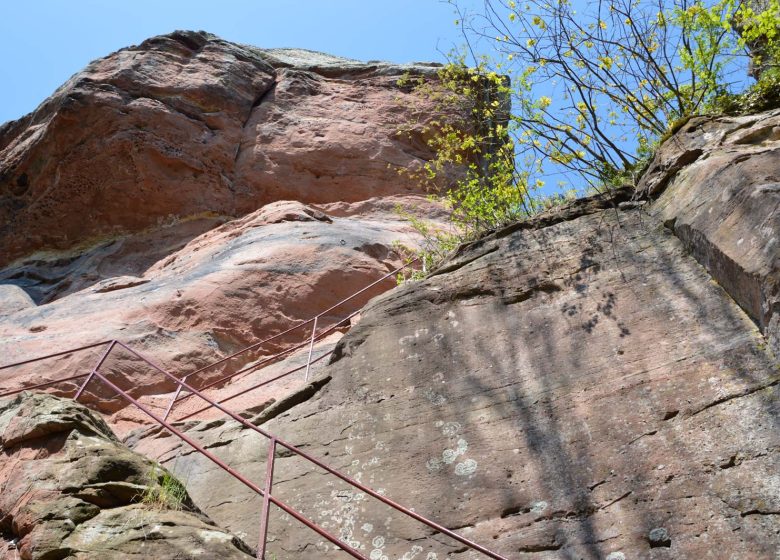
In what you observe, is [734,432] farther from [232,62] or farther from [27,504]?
[232,62]

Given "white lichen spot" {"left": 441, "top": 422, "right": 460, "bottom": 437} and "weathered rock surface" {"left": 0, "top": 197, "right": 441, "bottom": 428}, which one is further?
A: "weathered rock surface" {"left": 0, "top": 197, "right": 441, "bottom": 428}

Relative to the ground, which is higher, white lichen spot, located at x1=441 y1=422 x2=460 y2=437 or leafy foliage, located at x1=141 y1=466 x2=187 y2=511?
leafy foliage, located at x1=141 y1=466 x2=187 y2=511

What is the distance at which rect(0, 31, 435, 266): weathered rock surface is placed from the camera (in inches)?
607

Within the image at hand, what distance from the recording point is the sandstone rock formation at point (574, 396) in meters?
4.68

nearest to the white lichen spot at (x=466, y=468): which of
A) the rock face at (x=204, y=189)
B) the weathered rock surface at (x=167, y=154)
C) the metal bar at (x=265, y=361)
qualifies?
the metal bar at (x=265, y=361)

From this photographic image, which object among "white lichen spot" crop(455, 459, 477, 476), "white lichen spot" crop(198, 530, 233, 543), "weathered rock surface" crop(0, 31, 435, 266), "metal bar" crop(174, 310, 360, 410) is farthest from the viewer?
"weathered rock surface" crop(0, 31, 435, 266)

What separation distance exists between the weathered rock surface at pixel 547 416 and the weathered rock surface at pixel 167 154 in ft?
28.0

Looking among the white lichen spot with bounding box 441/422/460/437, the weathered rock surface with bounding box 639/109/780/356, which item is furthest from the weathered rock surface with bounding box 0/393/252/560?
the weathered rock surface with bounding box 639/109/780/356

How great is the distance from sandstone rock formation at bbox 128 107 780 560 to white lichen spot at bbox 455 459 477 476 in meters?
0.02

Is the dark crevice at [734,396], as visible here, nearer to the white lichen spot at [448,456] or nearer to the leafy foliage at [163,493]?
the white lichen spot at [448,456]

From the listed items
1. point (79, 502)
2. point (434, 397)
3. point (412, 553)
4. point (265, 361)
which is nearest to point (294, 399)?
point (434, 397)

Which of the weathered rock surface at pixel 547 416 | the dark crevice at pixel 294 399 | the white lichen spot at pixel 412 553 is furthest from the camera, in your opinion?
the dark crevice at pixel 294 399

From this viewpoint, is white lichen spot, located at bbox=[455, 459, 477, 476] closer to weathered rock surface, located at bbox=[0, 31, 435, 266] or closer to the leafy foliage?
the leafy foliage

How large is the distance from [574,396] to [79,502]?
3.21 meters
